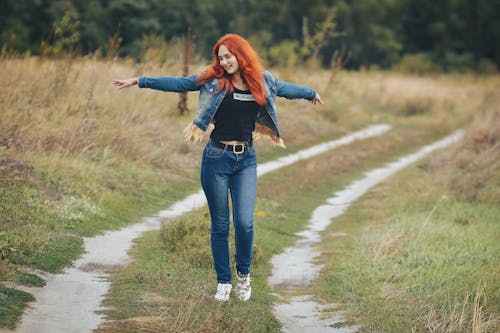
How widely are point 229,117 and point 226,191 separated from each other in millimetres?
585

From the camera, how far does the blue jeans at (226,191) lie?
6105 millimetres

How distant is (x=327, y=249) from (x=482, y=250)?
1831 millimetres

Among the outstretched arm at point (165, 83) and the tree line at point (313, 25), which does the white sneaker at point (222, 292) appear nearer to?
the outstretched arm at point (165, 83)

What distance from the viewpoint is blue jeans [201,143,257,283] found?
6.11 meters

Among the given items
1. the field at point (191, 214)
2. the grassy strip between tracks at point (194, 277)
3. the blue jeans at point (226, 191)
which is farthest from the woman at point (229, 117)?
the field at point (191, 214)

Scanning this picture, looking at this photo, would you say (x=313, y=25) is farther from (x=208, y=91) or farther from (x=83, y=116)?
(x=208, y=91)

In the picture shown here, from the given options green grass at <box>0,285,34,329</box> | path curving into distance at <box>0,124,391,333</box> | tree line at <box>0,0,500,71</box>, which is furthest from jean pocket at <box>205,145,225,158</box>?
tree line at <box>0,0,500,71</box>

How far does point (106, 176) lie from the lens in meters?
11.4

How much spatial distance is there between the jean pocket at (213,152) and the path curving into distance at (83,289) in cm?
146

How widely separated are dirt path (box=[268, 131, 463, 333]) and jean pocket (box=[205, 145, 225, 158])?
5.12 ft

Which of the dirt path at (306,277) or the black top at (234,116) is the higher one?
the black top at (234,116)

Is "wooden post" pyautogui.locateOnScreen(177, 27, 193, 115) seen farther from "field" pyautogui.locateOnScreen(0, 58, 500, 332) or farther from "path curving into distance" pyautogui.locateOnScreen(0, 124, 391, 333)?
"path curving into distance" pyautogui.locateOnScreen(0, 124, 391, 333)

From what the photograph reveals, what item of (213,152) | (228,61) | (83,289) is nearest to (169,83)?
(228,61)

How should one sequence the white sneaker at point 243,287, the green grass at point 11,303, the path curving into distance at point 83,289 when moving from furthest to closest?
the white sneaker at point 243,287 < the path curving into distance at point 83,289 < the green grass at point 11,303
